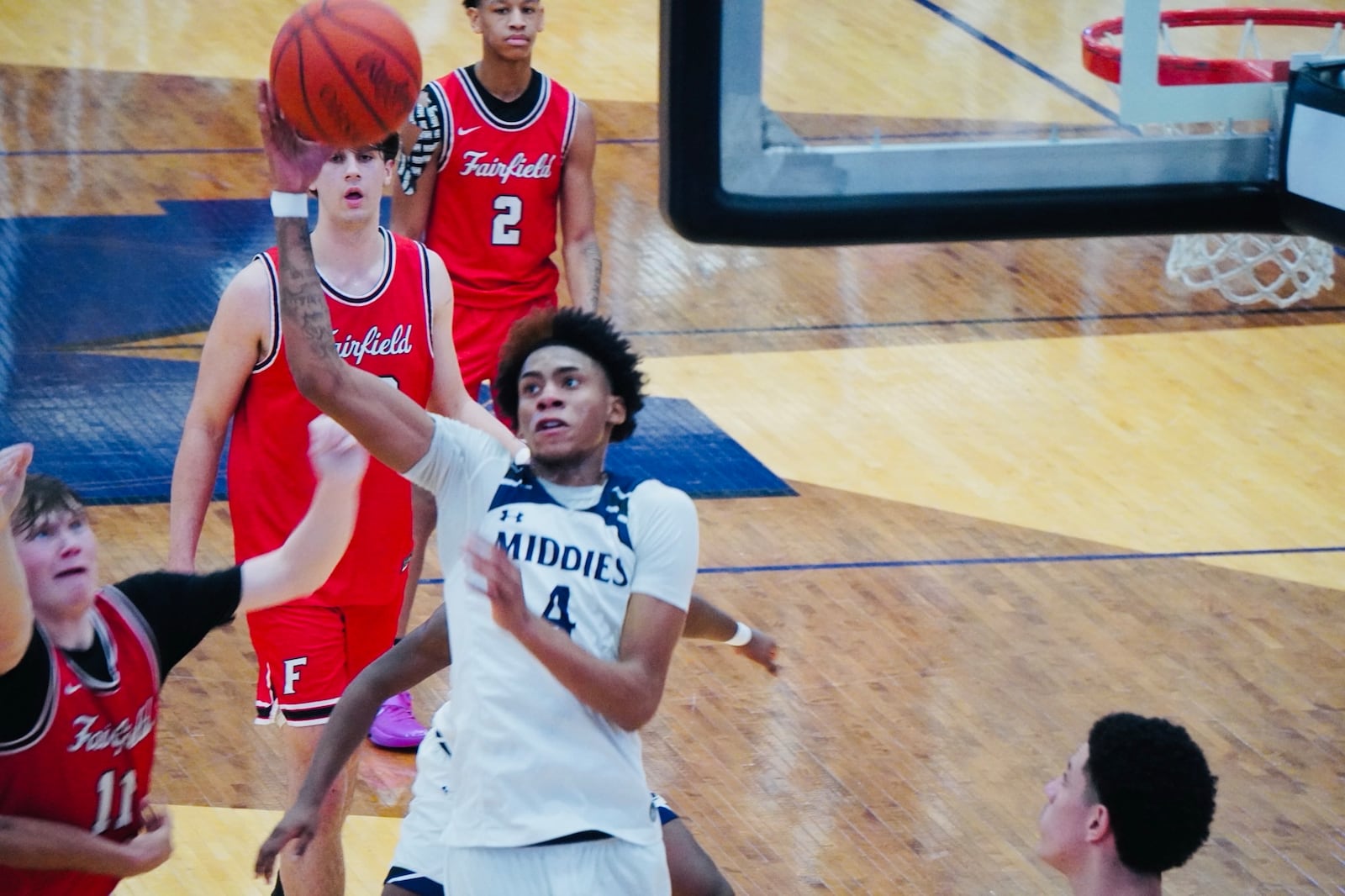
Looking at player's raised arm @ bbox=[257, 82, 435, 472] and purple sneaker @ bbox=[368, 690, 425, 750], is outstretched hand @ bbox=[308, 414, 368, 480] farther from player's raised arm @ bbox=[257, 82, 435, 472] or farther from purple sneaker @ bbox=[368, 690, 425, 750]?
purple sneaker @ bbox=[368, 690, 425, 750]

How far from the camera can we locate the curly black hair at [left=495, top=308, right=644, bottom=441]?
3344 millimetres

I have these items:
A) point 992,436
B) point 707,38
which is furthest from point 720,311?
point 707,38

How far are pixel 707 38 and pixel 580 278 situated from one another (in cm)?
223

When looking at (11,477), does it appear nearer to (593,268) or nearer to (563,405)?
(563,405)

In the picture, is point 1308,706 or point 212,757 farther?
point 1308,706

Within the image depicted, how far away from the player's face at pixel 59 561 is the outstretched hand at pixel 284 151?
67 cm

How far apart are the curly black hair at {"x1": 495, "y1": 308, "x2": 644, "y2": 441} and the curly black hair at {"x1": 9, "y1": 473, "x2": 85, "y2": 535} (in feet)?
2.68

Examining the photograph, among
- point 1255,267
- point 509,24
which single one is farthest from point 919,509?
point 1255,267

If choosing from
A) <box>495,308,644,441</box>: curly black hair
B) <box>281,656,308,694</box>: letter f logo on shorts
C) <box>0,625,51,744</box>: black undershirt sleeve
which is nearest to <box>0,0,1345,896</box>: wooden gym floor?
<box>495,308,644,441</box>: curly black hair

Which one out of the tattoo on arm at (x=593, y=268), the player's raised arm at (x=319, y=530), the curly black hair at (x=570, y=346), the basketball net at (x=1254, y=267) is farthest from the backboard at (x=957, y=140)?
the basketball net at (x=1254, y=267)

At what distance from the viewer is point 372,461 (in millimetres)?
4246

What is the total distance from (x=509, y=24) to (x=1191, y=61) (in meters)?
2.27

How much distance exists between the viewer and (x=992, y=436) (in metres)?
7.49

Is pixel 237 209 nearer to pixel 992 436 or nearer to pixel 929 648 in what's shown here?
pixel 992 436
